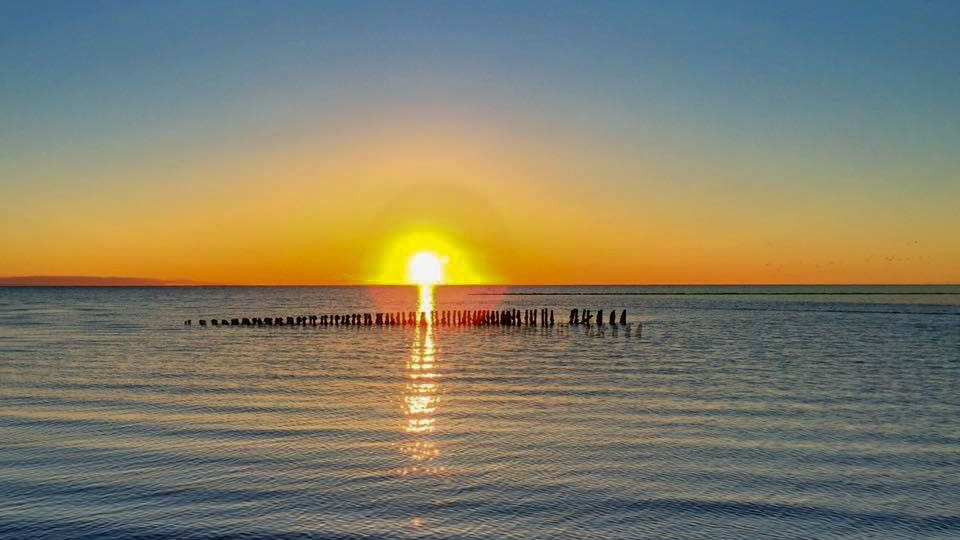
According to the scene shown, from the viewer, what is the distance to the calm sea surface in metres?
13.2

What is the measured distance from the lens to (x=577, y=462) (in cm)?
1708

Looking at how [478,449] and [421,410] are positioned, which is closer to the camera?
[478,449]

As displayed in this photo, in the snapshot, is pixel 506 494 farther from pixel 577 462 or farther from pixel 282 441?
pixel 282 441

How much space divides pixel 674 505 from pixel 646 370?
22504mm

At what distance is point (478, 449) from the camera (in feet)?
60.3

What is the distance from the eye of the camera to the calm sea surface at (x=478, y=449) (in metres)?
13.2

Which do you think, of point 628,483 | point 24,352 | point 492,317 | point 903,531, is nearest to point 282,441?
point 628,483

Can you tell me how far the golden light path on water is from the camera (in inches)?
679

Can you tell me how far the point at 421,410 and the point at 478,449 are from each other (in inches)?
239

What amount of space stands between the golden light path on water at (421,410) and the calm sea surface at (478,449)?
0.11m

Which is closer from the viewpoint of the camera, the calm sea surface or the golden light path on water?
the calm sea surface

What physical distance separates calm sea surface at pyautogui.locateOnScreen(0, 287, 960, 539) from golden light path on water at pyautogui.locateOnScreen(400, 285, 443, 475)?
0.37ft

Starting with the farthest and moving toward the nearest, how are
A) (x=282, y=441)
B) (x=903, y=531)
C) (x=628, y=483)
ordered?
(x=282, y=441) → (x=628, y=483) → (x=903, y=531)

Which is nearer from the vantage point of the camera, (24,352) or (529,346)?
(24,352)
